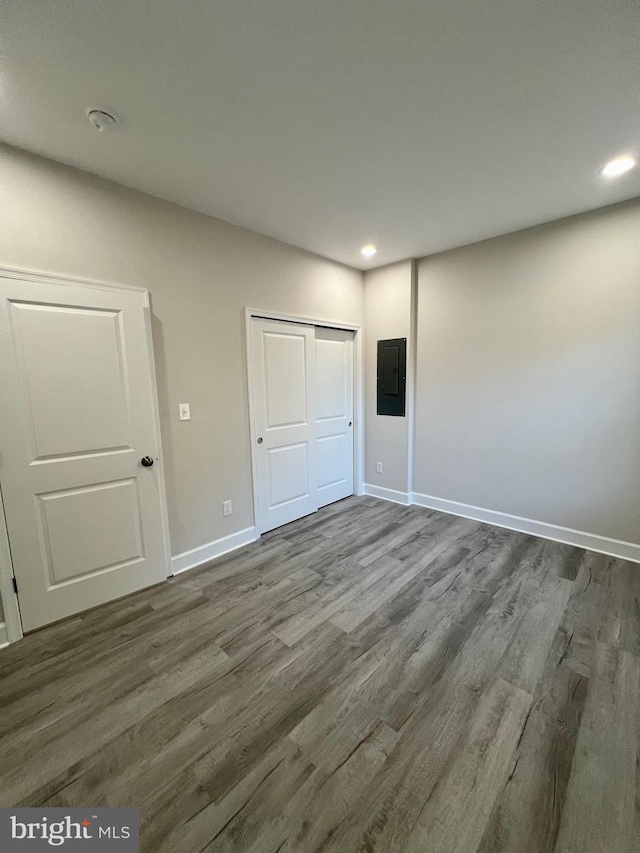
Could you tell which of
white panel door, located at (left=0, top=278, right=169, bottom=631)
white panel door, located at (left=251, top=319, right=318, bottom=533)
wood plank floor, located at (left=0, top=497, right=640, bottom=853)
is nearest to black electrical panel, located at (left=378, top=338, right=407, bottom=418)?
white panel door, located at (left=251, top=319, right=318, bottom=533)

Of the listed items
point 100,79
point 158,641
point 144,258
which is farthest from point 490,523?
point 100,79

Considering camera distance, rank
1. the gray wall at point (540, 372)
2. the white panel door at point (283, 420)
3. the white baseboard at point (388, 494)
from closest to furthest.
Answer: the gray wall at point (540, 372)
the white panel door at point (283, 420)
the white baseboard at point (388, 494)

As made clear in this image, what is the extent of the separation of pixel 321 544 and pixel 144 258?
2584 millimetres

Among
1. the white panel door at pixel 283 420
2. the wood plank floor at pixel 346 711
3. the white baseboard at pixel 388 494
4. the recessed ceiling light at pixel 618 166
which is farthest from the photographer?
the white baseboard at pixel 388 494

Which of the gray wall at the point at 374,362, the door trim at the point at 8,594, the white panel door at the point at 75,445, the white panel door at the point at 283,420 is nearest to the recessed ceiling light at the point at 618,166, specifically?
the gray wall at the point at 374,362

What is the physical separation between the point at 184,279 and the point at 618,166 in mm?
2880

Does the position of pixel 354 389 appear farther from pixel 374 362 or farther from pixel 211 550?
pixel 211 550

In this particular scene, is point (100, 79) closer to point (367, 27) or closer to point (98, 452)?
point (367, 27)

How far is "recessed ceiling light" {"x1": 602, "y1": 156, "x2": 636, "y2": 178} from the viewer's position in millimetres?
1979

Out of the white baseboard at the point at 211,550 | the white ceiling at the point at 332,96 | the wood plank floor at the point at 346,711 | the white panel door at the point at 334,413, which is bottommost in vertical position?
the wood plank floor at the point at 346,711

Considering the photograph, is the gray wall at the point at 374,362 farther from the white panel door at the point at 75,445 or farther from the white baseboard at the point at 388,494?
the white panel door at the point at 75,445

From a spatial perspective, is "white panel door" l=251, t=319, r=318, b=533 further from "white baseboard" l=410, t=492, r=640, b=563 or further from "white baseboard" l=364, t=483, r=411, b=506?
"white baseboard" l=410, t=492, r=640, b=563

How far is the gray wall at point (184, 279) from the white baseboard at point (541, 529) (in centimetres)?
205

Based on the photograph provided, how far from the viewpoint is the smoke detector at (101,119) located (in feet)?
5.07
